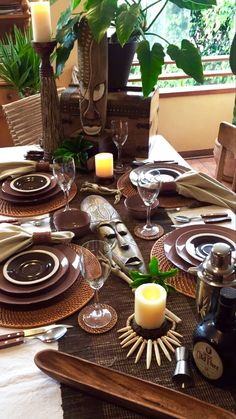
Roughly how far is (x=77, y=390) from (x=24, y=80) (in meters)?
1.97

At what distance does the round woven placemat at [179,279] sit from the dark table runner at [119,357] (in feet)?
0.05

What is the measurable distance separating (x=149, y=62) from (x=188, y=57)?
13cm

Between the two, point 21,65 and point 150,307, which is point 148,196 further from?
point 21,65

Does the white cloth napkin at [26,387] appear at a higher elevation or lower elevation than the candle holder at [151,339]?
lower

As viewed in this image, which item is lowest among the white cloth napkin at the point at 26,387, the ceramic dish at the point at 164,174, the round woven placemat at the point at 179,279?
the white cloth napkin at the point at 26,387

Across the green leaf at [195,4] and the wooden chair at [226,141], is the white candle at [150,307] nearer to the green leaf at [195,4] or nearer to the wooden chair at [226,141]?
the wooden chair at [226,141]

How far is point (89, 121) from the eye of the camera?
56.9 inches

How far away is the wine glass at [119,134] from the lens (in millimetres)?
1388

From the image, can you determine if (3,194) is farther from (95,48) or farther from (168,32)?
(168,32)

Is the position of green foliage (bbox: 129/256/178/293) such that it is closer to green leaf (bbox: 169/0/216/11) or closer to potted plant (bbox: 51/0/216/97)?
potted plant (bbox: 51/0/216/97)

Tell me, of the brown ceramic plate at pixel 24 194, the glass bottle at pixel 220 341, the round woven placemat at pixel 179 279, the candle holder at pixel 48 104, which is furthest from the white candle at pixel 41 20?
the glass bottle at pixel 220 341

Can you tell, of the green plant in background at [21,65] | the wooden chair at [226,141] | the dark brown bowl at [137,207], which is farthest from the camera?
the green plant in background at [21,65]

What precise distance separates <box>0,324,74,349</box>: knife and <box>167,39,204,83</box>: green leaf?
97 centimetres

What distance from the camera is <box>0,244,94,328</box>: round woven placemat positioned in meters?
0.77
